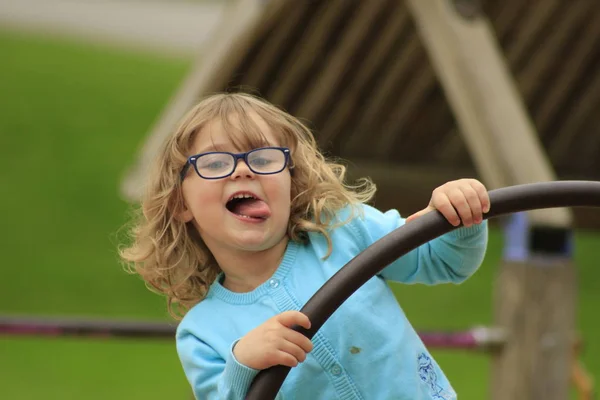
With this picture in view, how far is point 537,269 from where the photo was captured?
3.71 m

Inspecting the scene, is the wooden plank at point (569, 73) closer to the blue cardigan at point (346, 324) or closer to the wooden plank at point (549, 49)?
the wooden plank at point (549, 49)

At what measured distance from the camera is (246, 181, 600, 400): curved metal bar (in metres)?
1.55

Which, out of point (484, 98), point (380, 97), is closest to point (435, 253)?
point (484, 98)

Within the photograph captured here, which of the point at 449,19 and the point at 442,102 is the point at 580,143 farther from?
the point at 449,19

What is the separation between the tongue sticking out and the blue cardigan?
14cm

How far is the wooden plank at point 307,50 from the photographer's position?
4.14 metres

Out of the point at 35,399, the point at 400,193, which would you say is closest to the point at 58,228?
the point at 35,399

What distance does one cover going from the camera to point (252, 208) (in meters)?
1.79

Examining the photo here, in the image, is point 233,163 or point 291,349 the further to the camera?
point 233,163

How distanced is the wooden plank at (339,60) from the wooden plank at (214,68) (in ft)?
1.95

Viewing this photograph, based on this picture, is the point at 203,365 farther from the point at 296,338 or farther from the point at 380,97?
the point at 380,97

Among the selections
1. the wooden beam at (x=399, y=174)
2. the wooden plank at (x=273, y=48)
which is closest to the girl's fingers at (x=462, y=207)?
the wooden plank at (x=273, y=48)

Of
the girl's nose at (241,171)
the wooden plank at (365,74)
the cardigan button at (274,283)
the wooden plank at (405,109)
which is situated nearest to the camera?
the girl's nose at (241,171)

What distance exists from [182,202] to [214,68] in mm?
1929
